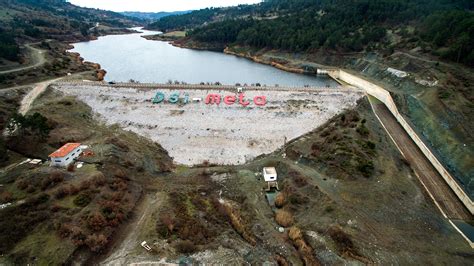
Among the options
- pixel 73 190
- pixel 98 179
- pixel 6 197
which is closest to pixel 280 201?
pixel 98 179

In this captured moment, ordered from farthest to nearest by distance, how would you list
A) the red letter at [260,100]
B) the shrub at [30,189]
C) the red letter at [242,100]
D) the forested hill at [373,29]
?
the forested hill at [373,29]
the red letter at [260,100]
the red letter at [242,100]
the shrub at [30,189]

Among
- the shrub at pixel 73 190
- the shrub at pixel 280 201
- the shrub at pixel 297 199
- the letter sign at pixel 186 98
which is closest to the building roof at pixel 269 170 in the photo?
the shrub at pixel 280 201

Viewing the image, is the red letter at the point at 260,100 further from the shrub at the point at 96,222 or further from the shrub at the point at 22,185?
the shrub at the point at 22,185

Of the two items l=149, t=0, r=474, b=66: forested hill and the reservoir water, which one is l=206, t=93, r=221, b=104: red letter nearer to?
the reservoir water

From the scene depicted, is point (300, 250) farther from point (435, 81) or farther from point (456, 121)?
point (435, 81)

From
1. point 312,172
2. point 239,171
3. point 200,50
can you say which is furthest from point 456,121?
point 200,50

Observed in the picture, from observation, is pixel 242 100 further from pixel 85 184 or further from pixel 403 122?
pixel 85 184

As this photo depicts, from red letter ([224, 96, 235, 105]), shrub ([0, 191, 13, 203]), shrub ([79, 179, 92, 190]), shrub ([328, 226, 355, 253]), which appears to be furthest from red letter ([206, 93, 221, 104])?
shrub ([328, 226, 355, 253])
